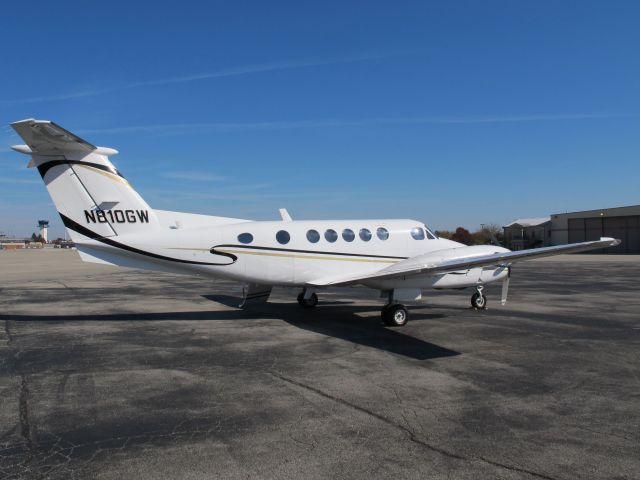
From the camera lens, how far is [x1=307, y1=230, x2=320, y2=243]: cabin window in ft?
44.0

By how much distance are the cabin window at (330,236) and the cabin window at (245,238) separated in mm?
2115

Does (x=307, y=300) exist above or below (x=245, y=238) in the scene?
below

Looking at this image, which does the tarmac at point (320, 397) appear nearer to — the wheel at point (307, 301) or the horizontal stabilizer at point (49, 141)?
the wheel at point (307, 301)

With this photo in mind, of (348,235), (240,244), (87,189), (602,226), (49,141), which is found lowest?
(240,244)

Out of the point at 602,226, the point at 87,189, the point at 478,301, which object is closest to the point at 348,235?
the point at 478,301

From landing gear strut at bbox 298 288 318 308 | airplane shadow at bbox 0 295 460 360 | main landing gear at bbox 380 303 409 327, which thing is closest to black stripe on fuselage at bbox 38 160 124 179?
airplane shadow at bbox 0 295 460 360

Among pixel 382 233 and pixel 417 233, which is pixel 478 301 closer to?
pixel 417 233

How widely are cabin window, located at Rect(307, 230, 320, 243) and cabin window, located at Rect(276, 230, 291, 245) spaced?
0.58 m

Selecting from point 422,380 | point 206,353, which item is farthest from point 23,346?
point 422,380

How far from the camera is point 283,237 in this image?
13.2m

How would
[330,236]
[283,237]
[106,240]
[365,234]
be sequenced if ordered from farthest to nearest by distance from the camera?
[365,234] < [330,236] < [283,237] < [106,240]

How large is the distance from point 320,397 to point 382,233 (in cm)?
805

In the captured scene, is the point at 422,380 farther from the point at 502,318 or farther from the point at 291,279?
the point at 502,318

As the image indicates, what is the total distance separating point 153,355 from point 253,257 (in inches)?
165
